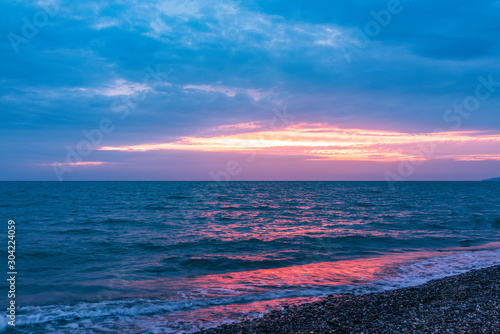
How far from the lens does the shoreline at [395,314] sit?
735 centimetres

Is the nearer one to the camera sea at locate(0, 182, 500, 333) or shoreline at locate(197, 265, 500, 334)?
shoreline at locate(197, 265, 500, 334)

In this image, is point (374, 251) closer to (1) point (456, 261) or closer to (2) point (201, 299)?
(1) point (456, 261)

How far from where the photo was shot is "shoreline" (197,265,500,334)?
24.1 feet

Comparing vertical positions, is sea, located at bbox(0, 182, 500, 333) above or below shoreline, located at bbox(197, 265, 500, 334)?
below

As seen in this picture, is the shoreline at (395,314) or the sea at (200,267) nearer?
the shoreline at (395,314)

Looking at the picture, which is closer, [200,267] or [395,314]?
[395,314]

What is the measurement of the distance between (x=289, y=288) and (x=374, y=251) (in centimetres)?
947

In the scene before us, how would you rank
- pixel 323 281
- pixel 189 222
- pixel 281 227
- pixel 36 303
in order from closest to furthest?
pixel 36 303, pixel 323 281, pixel 281 227, pixel 189 222

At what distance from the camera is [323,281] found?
→ 42.6 feet

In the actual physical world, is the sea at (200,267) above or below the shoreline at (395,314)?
below

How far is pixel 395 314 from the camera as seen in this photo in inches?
330

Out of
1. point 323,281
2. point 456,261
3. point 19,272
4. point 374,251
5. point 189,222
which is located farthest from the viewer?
point 189,222

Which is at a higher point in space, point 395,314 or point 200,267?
point 395,314

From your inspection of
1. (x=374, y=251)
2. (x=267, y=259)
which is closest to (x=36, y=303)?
(x=267, y=259)
